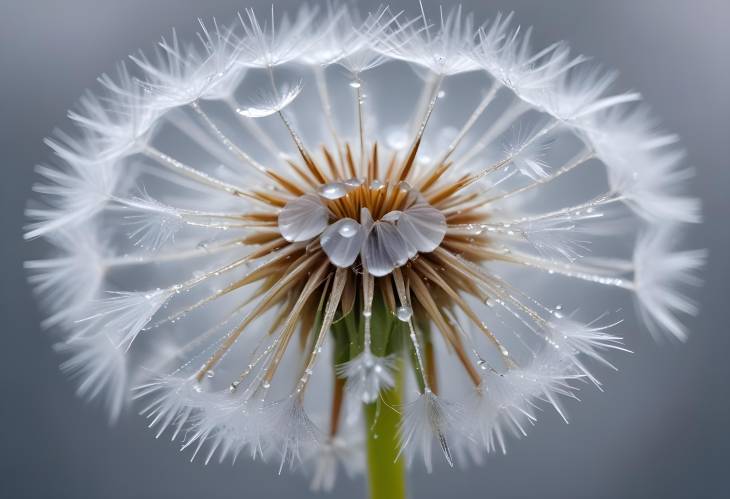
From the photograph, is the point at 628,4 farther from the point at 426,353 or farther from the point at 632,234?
the point at 426,353

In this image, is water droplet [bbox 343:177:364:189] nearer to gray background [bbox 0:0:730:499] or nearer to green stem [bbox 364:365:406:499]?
green stem [bbox 364:365:406:499]

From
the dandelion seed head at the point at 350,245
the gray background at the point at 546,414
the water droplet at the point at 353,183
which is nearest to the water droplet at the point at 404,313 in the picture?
the dandelion seed head at the point at 350,245

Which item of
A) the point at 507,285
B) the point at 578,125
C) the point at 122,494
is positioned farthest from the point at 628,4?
the point at 122,494

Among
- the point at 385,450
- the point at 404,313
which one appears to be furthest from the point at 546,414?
the point at 404,313

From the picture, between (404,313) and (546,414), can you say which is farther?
(546,414)

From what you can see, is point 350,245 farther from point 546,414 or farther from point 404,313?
point 546,414
